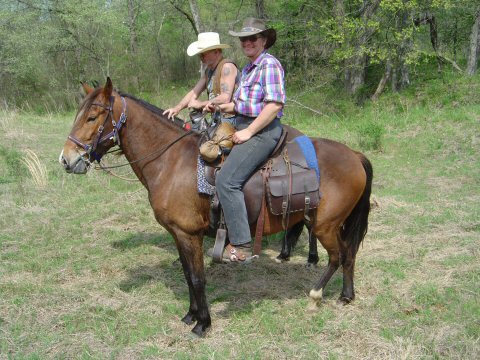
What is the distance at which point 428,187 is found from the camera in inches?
293

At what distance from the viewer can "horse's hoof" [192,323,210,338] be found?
3771 mm

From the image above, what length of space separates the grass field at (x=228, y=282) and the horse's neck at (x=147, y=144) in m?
1.45

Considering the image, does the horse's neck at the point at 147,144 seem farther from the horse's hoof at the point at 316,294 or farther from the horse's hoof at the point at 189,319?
the horse's hoof at the point at 316,294

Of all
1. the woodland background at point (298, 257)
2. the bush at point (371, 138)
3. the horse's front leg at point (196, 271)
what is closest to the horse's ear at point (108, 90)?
the horse's front leg at point (196, 271)

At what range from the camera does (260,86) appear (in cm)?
350

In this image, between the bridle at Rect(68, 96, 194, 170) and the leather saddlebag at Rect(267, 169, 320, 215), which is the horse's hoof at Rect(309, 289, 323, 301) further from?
the bridle at Rect(68, 96, 194, 170)

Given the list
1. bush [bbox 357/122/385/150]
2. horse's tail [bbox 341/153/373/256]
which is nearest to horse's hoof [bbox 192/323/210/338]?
horse's tail [bbox 341/153/373/256]

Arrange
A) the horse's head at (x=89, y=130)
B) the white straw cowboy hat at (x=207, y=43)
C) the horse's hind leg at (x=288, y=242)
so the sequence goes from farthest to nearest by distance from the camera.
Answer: the horse's hind leg at (x=288, y=242) < the white straw cowboy hat at (x=207, y=43) < the horse's head at (x=89, y=130)

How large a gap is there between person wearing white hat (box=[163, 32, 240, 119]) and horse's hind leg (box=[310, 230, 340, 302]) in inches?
63.9

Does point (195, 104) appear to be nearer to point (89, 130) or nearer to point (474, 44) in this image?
point (89, 130)

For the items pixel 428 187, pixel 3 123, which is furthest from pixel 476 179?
pixel 3 123

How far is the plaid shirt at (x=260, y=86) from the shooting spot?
3.42 meters

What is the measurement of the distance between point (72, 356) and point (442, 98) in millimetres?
12041

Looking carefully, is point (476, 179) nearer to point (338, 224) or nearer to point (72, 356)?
point (338, 224)
